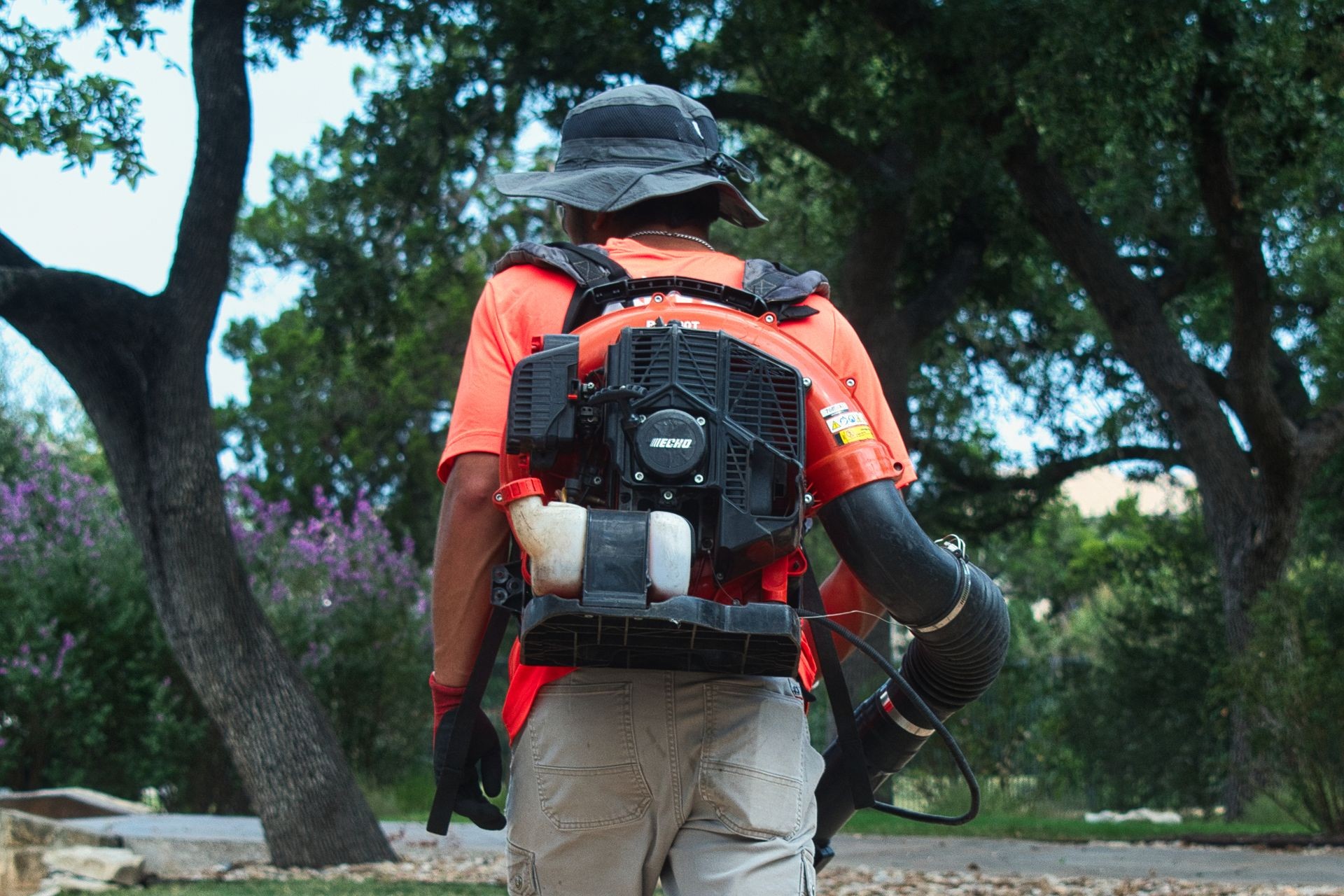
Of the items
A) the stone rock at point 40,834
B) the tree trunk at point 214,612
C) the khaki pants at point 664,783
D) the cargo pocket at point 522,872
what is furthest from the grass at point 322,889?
the khaki pants at point 664,783

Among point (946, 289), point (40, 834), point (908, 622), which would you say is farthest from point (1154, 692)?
point (908, 622)

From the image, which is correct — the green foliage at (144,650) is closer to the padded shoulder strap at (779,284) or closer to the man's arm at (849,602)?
the man's arm at (849,602)

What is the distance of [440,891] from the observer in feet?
21.1

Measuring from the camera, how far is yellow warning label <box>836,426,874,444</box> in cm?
209

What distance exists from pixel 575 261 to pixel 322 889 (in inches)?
195

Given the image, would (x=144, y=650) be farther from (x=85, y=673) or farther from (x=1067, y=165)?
(x=1067, y=165)

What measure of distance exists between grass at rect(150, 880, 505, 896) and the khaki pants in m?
4.42

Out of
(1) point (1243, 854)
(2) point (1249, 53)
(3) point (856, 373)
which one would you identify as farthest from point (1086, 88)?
(3) point (856, 373)

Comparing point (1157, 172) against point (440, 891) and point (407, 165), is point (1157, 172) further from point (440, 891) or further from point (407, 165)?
point (440, 891)

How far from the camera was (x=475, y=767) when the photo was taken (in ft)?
7.51

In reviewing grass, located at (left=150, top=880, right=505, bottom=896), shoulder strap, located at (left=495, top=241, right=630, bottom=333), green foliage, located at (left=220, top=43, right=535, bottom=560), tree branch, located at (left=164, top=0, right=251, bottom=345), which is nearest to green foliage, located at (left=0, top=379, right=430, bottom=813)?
green foliage, located at (left=220, top=43, right=535, bottom=560)

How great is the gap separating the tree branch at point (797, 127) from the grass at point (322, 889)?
20.7ft

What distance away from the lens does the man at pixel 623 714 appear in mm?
2049

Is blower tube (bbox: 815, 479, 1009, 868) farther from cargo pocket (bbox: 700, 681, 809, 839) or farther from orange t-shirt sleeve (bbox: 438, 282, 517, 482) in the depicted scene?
orange t-shirt sleeve (bbox: 438, 282, 517, 482)
